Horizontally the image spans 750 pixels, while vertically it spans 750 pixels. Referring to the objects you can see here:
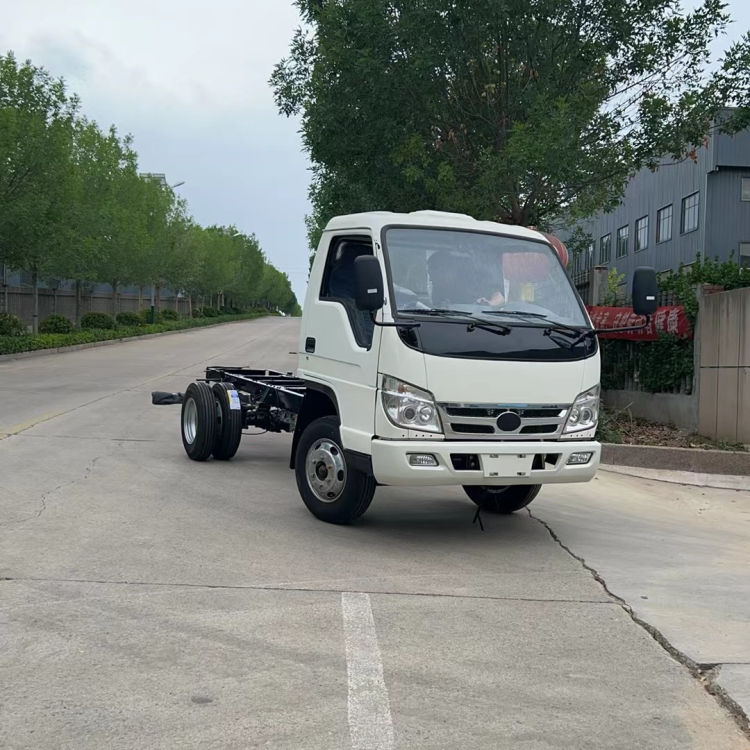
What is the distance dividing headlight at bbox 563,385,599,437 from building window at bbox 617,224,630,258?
1597 inches

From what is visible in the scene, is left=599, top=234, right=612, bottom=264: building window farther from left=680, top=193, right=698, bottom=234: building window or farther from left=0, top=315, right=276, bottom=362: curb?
left=0, top=315, right=276, bottom=362: curb

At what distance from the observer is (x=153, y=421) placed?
14188 mm

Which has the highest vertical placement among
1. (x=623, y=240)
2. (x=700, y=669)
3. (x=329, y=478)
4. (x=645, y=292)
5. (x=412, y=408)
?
(x=623, y=240)

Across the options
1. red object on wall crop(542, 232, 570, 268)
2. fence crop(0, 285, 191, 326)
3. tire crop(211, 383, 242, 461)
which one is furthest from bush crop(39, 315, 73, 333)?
red object on wall crop(542, 232, 570, 268)

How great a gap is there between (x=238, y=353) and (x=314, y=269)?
87.0 feet

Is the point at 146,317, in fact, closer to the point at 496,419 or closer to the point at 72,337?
the point at 72,337

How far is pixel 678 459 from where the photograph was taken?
11383 millimetres

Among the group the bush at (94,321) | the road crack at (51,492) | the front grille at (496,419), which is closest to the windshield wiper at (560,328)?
the front grille at (496,419)

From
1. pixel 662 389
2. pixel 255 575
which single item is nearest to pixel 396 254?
pixel 255 575

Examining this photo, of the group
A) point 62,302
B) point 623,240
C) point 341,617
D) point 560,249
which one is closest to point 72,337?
point 62,302

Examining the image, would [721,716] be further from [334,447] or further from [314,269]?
[314,269]

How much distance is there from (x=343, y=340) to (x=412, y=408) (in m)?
1.05

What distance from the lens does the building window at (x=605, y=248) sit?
4934 centimetres

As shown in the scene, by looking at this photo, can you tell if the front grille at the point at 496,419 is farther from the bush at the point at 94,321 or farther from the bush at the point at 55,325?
the bush at the point at 94,321
